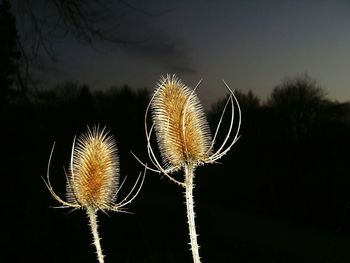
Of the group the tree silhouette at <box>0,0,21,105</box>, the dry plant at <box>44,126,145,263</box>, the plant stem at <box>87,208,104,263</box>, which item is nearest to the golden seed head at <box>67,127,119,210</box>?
the dry plant at <box>44,126,145,263</box>

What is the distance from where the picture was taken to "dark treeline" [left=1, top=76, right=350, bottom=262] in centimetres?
1196

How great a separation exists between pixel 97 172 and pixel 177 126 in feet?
2.15

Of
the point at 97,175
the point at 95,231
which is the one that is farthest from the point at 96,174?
the point at 95,231

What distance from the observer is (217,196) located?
108 feet

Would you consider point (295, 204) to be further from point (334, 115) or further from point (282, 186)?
point (334, 115)

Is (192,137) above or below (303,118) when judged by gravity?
below

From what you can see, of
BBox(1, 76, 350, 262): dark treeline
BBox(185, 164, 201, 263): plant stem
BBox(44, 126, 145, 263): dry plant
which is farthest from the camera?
BBox(1, 76, 350, 262): dark treeline

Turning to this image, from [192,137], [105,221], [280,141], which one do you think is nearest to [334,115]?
[280,141]

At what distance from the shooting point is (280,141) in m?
34.5

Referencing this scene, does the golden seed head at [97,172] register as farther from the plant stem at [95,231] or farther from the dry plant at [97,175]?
the plant stem at [95,231]

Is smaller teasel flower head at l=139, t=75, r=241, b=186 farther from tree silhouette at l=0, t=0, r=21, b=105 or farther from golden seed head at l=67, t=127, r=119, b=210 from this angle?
tree silhouette at l=0, t=0, r=21, b=105

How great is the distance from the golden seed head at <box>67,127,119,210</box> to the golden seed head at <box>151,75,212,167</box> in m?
0.41

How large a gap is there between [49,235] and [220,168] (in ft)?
68.4

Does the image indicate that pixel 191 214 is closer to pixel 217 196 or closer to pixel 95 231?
pixel 95 231
